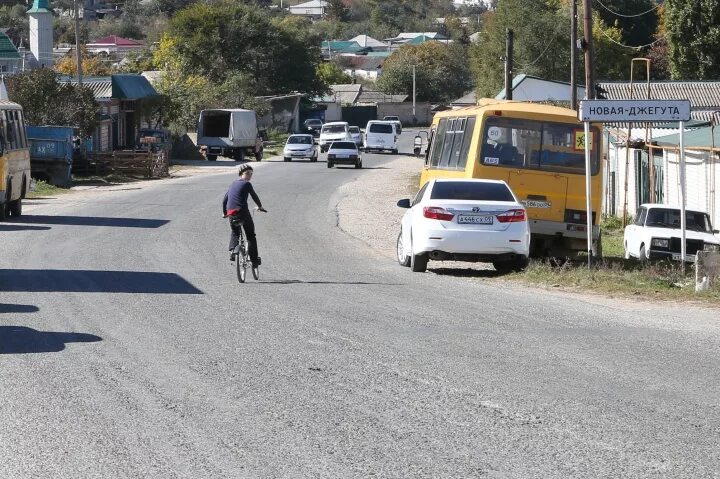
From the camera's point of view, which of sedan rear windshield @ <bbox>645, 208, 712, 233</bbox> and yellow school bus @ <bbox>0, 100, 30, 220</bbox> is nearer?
sedan rear windshield @ <bbox>645, 208, 712, 233</bbox>

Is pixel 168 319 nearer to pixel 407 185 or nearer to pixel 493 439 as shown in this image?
pixel 493 439

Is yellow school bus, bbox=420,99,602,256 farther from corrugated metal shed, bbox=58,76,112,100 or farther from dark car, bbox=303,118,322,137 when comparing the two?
dark car, bbox=303,118,322,137

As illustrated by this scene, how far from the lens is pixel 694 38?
208 feet

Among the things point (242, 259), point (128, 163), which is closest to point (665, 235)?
point (242, 259)

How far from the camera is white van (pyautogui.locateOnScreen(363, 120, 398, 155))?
8181 centimetres

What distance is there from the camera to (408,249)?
66.6ft

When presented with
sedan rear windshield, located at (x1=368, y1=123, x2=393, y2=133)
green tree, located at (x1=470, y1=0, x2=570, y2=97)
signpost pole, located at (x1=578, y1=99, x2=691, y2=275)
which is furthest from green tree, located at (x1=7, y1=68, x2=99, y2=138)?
green tree, located at (x1=470, y1=0, x2=570, y2=97)

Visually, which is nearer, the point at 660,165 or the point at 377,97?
the point at 660,165

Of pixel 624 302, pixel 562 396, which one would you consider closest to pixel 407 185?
pixel 624 302

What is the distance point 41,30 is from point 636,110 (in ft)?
297

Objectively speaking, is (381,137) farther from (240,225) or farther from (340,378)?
(340,378)

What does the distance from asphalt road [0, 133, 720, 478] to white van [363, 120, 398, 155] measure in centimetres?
6315

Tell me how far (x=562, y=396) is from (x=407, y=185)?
39480mm

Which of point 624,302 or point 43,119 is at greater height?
point 43,119
